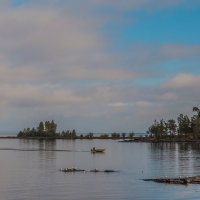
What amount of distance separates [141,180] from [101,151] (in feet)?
345

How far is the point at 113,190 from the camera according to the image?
79562mm

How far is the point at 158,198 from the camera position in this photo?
7100cm

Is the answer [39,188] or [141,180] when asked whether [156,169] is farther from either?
[39,188]

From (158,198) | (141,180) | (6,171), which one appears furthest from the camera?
(6,171)

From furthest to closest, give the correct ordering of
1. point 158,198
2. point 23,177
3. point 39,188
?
point 23,177, point 39,188, point 158,198

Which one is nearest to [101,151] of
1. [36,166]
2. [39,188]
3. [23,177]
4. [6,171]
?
[36,166]

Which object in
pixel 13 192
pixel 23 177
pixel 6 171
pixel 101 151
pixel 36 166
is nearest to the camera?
pixel 13 192

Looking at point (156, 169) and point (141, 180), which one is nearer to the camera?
point (141, 180)

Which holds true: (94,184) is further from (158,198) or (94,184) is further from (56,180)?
(158,198)

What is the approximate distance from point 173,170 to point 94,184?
3536cm

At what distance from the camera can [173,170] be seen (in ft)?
383

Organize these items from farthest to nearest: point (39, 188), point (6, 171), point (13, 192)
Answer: point (6, 171), point (39, 188), point (13, 192)

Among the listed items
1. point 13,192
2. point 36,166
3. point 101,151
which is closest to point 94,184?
point 13,192

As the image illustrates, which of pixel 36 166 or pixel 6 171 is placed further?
pixel 36 166
